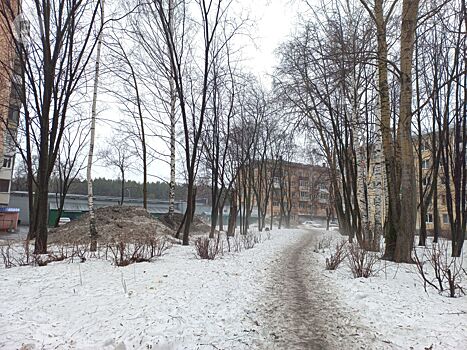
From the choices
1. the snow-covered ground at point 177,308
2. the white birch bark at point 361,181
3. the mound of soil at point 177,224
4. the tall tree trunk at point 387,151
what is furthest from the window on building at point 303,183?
the snow-covered ground at point 177,308

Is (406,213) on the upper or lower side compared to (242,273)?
upper

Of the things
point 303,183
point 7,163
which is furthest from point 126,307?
point 303,183

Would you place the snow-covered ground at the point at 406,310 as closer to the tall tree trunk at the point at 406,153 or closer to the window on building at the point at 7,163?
the tall tree trunk at the point at 406,153

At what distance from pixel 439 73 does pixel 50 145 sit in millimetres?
15417

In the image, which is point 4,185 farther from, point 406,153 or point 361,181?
point 406,153

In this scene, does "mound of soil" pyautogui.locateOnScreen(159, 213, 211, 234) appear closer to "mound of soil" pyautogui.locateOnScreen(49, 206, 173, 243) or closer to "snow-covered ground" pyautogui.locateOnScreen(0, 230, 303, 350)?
"mound of soil" pyautogui.locateOnScreen(49, 206, 173, 243)

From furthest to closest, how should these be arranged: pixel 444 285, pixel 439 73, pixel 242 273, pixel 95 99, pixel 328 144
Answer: pixel 328 144 < pixel 439 73 < pixel 95 99 < pixel 242 273 < pixel 444 285

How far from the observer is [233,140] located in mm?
23000

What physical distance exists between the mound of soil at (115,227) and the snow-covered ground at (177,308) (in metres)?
6.17

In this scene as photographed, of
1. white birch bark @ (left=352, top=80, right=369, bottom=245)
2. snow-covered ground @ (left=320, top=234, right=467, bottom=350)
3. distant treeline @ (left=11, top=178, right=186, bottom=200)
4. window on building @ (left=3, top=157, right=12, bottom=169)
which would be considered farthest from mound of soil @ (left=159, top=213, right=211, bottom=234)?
distant treeline @ (left=11, top=178, right=186, bottom=200)

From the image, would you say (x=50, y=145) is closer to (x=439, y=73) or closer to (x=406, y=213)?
(x=406, y=213)

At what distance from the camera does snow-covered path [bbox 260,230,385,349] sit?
4180mm

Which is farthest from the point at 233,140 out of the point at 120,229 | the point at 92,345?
the point at 92,345

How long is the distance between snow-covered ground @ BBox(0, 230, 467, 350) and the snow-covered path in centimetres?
11
